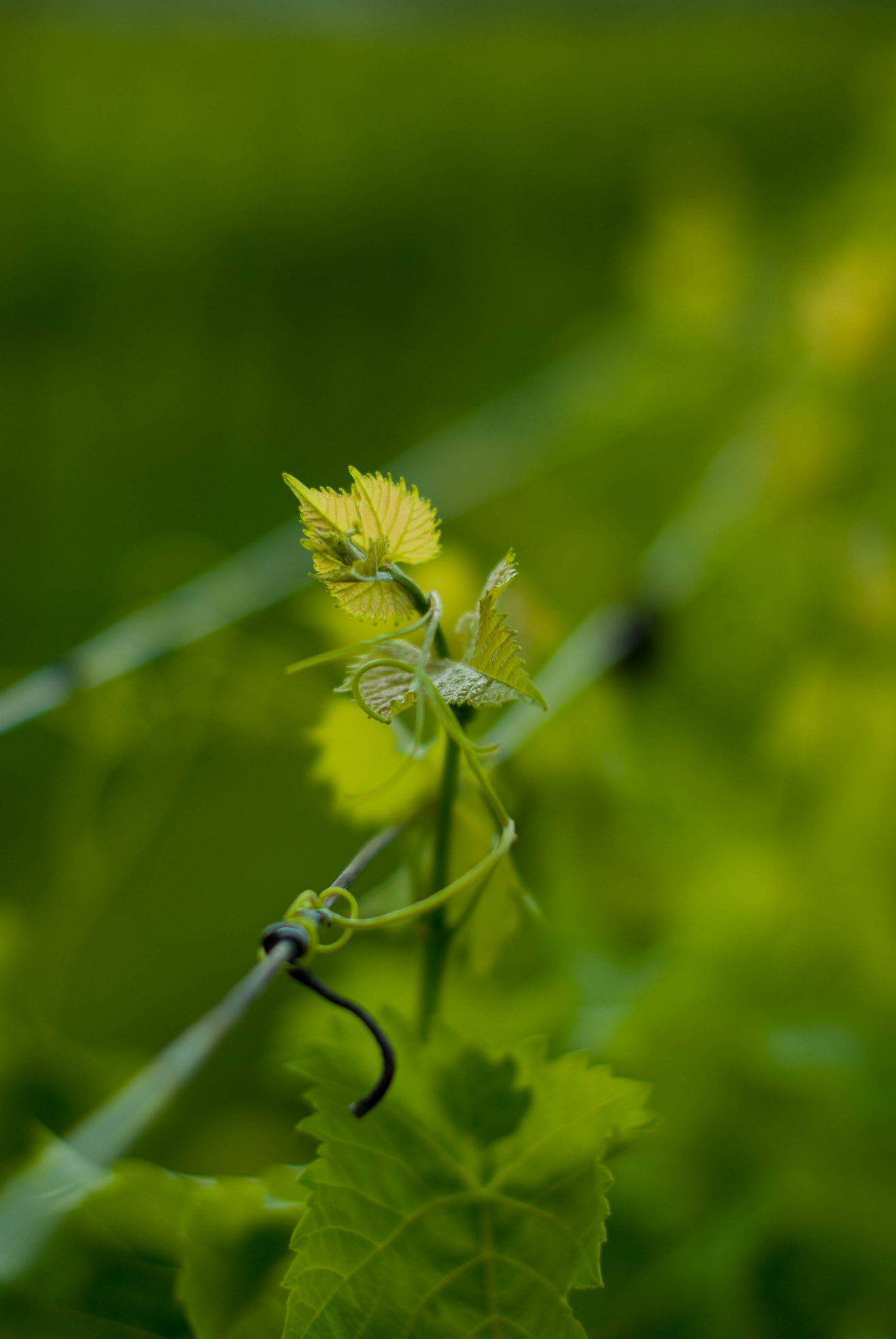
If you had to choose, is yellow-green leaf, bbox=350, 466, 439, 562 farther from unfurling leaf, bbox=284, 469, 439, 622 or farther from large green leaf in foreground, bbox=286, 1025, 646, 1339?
large green leaf in foreground, bbox=286, 1025, 646, 1339

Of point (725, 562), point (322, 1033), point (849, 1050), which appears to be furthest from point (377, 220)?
point (322, 1033)

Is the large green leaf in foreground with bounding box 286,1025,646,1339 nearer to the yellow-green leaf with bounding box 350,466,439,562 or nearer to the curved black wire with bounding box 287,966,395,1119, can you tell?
the curved black wire with bounding box 287,966,395,1119

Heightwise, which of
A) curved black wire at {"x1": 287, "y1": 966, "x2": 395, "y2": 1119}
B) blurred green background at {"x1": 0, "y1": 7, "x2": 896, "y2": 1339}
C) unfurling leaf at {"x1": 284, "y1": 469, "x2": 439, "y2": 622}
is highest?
blurred green background at {"x1": 0, "y1": 7, "x2": 896, "y2": 1339}

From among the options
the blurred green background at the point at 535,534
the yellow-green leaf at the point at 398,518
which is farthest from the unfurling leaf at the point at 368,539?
the blurred green background at the point at 535,534

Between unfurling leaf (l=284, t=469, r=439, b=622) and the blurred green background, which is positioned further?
the blurred green background

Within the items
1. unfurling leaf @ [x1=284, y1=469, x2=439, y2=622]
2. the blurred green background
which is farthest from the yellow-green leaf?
the blurred green background

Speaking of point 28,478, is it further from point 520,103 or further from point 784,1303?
point 520,103

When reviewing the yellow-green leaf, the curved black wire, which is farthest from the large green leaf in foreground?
the yellow-green leaf

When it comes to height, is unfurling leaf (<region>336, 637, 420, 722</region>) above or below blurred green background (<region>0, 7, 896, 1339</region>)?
below
